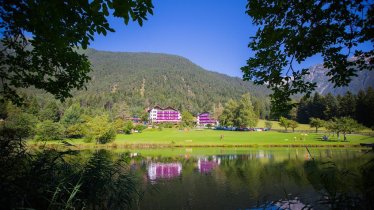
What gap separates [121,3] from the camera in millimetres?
4449

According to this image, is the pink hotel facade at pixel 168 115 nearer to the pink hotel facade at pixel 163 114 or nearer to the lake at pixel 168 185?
the pink hotel facade at pixel 163 114

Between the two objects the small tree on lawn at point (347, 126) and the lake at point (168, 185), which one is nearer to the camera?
the lake at point (168, 185)

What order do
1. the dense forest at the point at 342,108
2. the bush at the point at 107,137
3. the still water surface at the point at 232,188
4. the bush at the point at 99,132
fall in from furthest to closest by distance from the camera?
the dense forest at the point at 342,108, the bush at the point at 107,137, the bush at the point at 99,132, the still water surface at the point at 232,188

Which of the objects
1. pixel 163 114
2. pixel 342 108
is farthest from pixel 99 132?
pixel 163 114

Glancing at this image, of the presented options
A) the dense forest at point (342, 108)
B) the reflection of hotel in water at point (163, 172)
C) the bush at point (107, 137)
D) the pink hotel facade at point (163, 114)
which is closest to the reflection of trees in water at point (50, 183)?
the reflection of hotel in water at point (163, 172)

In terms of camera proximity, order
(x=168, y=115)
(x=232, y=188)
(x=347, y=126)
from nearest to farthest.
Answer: (x=232, y=188), (x=347, y=126), (x=168, y=115)

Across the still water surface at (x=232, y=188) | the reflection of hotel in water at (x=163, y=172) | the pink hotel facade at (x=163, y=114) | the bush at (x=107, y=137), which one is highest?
the pink hotel facade at (x=163, y=114)

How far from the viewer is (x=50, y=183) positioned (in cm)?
672

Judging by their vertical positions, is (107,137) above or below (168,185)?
above

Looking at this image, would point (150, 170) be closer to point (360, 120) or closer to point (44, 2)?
point (44, 2)

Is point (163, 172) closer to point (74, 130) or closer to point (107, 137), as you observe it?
point (107, 137)

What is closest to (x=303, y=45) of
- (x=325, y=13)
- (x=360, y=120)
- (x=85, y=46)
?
(x=325, y=13)

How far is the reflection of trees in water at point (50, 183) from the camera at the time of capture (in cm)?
498

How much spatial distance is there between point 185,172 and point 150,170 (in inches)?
167
